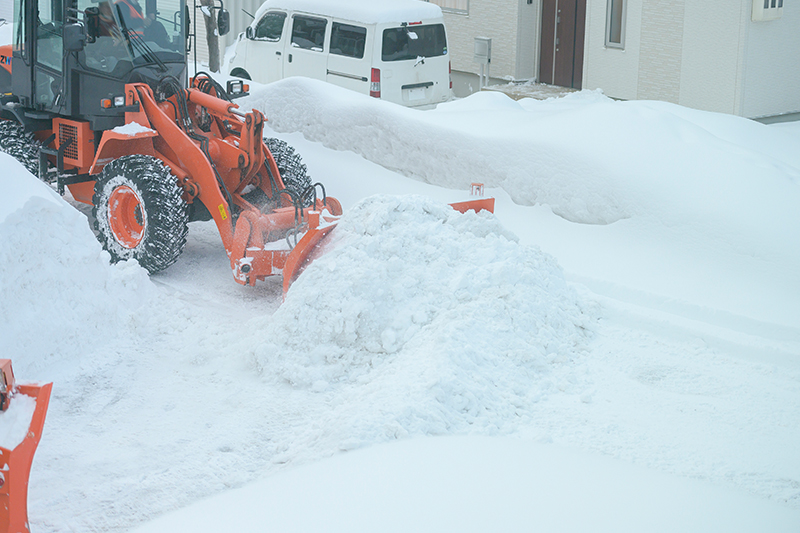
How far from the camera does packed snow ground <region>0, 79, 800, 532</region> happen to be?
14.3 feet

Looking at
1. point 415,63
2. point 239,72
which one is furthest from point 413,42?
point 239,72

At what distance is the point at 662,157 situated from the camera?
25.3ft

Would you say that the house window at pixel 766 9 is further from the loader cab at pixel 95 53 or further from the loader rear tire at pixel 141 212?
the loader rear tire at pixel 141 212

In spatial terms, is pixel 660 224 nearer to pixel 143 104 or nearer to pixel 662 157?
pixel 662 157

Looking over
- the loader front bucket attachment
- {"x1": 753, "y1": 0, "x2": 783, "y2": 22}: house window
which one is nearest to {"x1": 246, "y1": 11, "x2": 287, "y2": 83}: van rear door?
{"x1": 753, "y1": 0, "x2": 783, "y2": 22}: house window

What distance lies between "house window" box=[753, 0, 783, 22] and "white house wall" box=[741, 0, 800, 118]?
0.53 feet

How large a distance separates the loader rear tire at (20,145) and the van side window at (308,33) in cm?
534

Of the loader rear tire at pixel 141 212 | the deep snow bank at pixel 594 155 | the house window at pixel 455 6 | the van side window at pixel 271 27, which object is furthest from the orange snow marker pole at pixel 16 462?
the house window at pixel 455 6

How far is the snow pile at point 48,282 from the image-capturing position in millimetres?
5387

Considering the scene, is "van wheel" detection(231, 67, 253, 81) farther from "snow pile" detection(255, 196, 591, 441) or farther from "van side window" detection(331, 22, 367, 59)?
"snow pile" detection(255, 196, 591, 441)

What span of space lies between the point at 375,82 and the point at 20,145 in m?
5.40

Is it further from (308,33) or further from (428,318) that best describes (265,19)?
(428,318)

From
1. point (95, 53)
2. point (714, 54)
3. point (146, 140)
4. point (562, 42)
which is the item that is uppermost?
point (562, 42)

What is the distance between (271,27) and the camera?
41.5ft
